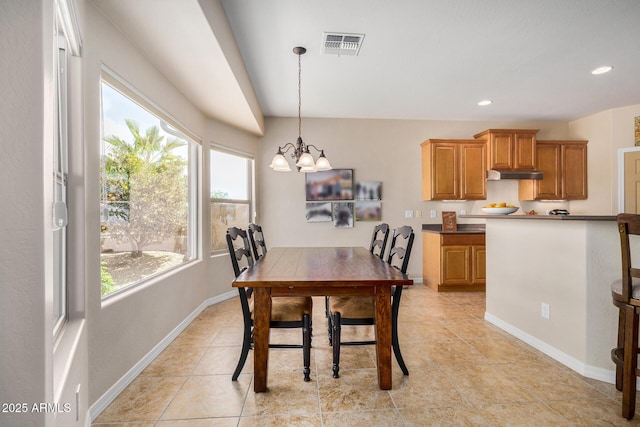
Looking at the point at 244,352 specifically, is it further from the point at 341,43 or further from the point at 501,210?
the point at 501,210

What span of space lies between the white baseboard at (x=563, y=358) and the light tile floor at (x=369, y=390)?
0.05 m

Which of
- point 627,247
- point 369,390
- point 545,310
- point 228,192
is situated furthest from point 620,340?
point 228,192

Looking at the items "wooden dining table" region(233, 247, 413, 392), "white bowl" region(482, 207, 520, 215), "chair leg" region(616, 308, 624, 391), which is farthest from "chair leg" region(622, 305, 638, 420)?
"white bowl" region(482, 207, 520, 215)

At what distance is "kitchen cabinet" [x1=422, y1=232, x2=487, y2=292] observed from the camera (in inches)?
168

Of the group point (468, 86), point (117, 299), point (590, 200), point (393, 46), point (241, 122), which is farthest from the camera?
point (590, 200)

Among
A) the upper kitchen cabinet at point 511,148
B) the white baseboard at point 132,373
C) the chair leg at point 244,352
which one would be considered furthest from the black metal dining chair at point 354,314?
the upper kitchen cabinet at point 511,148

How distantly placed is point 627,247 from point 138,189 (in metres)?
3.09

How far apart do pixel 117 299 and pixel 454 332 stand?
2767 mm

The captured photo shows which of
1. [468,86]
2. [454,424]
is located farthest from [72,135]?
[468,86]

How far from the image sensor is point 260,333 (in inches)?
72.1

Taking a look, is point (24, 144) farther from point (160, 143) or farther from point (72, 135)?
point (160, 143)

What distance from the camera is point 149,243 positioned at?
247 cm

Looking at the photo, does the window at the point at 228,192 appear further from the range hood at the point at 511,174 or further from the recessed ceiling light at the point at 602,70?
the recessed ceiling light at the point at 602,70

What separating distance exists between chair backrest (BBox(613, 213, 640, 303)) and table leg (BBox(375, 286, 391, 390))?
121 cm
